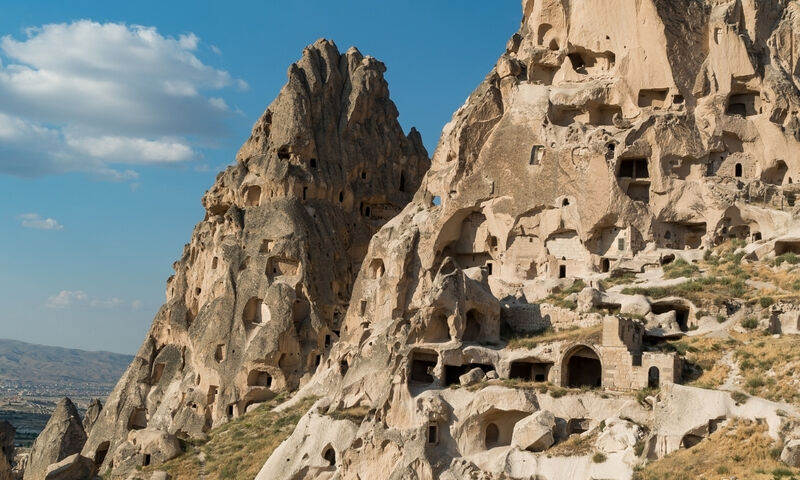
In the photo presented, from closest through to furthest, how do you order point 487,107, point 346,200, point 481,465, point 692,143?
1. point 481,465
2. point 692,143
3. point 487,107
4. point 346,200

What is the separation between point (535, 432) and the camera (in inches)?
1420

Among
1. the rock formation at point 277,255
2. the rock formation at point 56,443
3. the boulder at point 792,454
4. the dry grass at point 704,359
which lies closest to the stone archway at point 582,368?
the dry grass at point 704,359

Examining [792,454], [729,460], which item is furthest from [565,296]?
[792,454]

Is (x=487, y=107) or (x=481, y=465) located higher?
(x=487, y=107)

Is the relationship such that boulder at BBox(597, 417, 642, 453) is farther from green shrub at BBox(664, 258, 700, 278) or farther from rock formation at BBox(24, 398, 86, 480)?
rock formation at BBox(24, 398, 86, 480)

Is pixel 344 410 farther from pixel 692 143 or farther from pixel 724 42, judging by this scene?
pixel 724 42

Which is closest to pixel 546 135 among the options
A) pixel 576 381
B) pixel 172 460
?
pixel 576 381

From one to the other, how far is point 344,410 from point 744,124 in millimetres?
25537

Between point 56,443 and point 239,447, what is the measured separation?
23.4 m

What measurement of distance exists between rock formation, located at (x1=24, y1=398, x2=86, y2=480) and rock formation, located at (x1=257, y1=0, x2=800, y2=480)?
2171 centimetres

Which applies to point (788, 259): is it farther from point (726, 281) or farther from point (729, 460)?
point (729, 460)

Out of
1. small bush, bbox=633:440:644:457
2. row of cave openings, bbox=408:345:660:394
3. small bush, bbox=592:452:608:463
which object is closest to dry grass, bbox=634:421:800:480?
small bush, bbox=633:440:644:457

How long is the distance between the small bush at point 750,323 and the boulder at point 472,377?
10282 millimetres

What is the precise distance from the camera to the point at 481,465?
3681 centimetres
